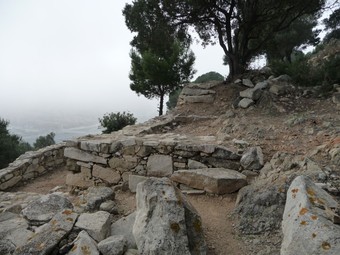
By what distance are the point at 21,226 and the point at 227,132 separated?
16.2 feet

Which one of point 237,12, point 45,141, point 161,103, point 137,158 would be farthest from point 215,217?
point 45,141

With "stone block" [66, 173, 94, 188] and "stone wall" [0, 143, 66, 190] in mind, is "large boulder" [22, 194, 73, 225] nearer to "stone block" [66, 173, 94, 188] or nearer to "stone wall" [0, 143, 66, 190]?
"stone block" [66, 173, 94, 188]

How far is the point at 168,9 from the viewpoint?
11188mm

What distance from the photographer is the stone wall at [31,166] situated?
8227 mm

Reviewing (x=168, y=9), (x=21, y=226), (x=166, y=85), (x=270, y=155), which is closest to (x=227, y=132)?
(x=270, y=155)

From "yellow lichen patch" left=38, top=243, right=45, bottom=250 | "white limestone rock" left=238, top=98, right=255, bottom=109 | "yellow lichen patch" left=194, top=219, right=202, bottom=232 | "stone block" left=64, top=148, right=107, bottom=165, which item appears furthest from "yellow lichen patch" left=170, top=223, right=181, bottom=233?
"white limestone rock" left=238, top=98, right=255, bottom=109

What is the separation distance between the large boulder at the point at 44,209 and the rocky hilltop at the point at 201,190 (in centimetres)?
2

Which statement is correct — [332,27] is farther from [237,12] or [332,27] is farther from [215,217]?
[215,217]

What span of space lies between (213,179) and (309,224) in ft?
8.22

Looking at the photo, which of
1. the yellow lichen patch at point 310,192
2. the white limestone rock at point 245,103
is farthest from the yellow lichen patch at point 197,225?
the white limestone rock at point 245,103

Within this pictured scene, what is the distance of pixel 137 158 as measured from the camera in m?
6.17

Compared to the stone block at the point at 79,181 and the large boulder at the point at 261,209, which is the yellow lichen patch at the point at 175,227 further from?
the stone block at the point at 79,181

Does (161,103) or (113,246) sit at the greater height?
(161,103)

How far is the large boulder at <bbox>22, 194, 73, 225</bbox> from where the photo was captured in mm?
4192
